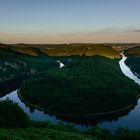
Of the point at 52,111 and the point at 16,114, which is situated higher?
the point at 16,114

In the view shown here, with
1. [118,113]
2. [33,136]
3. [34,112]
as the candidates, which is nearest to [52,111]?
[34,112]

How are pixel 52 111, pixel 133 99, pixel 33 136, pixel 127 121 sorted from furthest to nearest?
pixel 133 99 < pixel 52 111 < pixel 127 121 < pixel 33 136

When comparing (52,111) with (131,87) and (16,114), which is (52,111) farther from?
(16,114)

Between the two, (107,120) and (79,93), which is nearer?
(107,120)

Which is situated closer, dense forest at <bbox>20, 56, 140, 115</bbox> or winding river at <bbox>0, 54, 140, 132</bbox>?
winding river at <bbox>0, 54, 140, 132</bbox>

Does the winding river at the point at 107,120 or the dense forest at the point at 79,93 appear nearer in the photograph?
the winding river at the point at 107,120

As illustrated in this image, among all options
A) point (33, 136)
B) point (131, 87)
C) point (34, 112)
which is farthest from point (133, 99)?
point (33, 136)

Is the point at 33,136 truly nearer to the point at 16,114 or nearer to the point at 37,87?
the point at 16,114

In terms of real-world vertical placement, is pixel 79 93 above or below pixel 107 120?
above

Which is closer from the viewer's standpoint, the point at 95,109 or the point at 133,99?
the point at 95,109

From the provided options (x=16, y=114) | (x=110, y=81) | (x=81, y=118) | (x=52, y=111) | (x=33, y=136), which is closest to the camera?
(x=33, y=136)
